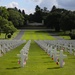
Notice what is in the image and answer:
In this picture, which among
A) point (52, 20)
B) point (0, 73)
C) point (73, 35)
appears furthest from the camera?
point (52, 20)

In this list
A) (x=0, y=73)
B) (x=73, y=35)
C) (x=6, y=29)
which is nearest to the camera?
(x=0, y=73)

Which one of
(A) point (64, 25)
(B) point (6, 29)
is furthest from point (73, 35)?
(A) point (64, 25)

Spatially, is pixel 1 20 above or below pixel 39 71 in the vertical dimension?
above

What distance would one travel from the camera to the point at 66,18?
136m

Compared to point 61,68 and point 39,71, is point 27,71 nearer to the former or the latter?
point 39,71

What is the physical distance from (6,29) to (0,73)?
85.7 meters

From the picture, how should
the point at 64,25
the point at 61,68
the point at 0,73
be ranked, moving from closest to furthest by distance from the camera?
1. the point at 0,73
2. the point at 61,68
3. the point at 64,25

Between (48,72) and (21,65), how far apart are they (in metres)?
2.24

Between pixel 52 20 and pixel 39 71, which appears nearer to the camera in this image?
pixel 39 71

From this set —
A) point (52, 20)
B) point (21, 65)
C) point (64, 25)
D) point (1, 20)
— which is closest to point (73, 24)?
point (64, 25)

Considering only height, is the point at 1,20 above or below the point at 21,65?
above

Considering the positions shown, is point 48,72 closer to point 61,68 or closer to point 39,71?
point 39,71

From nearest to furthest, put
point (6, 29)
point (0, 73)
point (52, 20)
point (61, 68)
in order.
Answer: point (0, 73) < point (61, 68) < point (6, 29) < point (52, 20)

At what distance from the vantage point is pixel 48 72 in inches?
550
